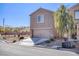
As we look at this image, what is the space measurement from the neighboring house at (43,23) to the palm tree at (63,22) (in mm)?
62

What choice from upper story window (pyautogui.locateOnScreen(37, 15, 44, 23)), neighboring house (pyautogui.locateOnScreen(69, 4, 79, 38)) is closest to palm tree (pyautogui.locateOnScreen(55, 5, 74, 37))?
neighboring house (pyautogui.locateOnScreen(69, 4, 79, 38))

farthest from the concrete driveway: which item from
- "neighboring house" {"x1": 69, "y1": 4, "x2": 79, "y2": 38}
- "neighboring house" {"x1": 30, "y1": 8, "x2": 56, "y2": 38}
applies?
"neighboring house" {"x1": 69, "y1": 4, "x2": 79, "y2": 38}

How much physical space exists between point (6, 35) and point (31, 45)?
1.21 feet

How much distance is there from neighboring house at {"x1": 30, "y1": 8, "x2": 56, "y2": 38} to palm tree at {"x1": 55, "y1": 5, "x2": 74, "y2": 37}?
0.23ft

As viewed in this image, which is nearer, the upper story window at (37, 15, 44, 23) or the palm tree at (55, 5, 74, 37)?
the palm tree at (55, 5, 74, 37)

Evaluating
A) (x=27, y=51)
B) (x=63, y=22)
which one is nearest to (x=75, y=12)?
(x=63, y=22)

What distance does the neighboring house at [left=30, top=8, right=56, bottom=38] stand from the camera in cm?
358

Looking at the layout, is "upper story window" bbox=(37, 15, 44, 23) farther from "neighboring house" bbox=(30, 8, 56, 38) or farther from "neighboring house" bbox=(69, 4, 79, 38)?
"neighboring house" bbox=(69, 4, 79, 38)

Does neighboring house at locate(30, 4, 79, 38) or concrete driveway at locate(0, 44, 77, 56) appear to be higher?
neighboring house at locate(30, 4, 79, 38)

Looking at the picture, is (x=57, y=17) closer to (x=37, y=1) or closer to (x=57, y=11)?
(x=57, y=11)

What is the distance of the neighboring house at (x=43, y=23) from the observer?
3.57 meters

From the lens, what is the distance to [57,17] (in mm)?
3559

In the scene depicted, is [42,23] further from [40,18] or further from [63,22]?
[63,22]

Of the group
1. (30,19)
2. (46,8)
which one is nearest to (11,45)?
(30,19)
